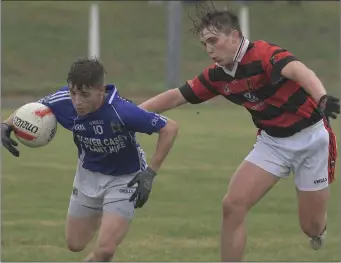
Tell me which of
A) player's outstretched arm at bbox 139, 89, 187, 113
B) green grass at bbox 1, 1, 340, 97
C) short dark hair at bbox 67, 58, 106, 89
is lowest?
green grass at bbox 1, 1, 340, 97

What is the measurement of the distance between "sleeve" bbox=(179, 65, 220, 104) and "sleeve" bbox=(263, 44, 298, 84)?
1.86 ft

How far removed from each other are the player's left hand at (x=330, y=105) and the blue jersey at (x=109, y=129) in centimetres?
112

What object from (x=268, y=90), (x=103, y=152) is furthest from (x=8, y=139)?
(x=268, y=90)

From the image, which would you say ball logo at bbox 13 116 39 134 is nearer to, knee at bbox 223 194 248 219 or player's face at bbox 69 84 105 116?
player's face at bbox 69 84 105 116

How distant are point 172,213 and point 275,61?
3.92m

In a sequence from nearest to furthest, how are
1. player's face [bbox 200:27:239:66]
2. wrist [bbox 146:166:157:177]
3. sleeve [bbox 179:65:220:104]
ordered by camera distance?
wrist [bbox 146:166:157:177] → player's face [bbox 200:27:239:66] → sleeve [bbox 179:65:220:104]

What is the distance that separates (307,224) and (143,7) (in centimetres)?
3284

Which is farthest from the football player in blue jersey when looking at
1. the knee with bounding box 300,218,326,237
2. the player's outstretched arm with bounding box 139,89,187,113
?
the knee with bounding box 300,218,326,237

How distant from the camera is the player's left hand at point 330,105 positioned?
620 cm

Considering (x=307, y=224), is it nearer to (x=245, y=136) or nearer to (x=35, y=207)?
(x=35, y=207)

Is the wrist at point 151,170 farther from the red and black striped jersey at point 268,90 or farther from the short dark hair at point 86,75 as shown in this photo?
the red and black striped jersey at point 268,90

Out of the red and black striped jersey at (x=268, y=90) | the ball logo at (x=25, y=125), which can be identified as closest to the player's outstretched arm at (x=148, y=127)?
the red and black striped jersey at (x=268, y=90)

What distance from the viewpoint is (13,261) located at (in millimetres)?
Result: 7836

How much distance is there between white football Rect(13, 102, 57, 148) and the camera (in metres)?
7.09
